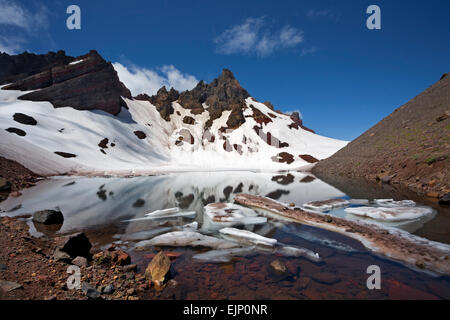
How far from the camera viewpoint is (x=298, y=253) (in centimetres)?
730

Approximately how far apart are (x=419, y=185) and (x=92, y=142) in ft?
246

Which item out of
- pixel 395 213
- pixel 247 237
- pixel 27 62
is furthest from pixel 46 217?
pixel 27 62

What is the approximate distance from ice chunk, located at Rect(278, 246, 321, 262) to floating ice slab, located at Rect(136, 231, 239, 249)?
183 cm

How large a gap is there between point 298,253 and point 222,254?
2750 millimetres

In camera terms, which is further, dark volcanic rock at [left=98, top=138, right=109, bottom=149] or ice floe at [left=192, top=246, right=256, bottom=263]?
dark volcanic rock at [left=98, top=138, right=109, bottom=149]

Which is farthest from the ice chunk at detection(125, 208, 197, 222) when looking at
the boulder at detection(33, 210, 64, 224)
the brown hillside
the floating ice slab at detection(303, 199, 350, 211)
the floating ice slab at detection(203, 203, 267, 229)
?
the brown hillside

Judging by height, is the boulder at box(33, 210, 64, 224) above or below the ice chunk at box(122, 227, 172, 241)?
above

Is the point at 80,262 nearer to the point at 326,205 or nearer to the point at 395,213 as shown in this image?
the point at 326,205

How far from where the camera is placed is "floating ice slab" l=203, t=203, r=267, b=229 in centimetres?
1130

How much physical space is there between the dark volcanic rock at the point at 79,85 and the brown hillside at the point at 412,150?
86.4m

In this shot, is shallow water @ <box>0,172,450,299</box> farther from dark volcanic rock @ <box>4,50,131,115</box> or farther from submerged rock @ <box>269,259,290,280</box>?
dark volcanic rock @ <box>4,50,131,115</box>

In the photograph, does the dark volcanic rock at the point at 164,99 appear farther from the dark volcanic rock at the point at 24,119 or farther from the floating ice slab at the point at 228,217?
the floating ice slab at the point at 228,217

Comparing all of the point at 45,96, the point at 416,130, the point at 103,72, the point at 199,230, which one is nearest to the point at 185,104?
the point at 103,72
